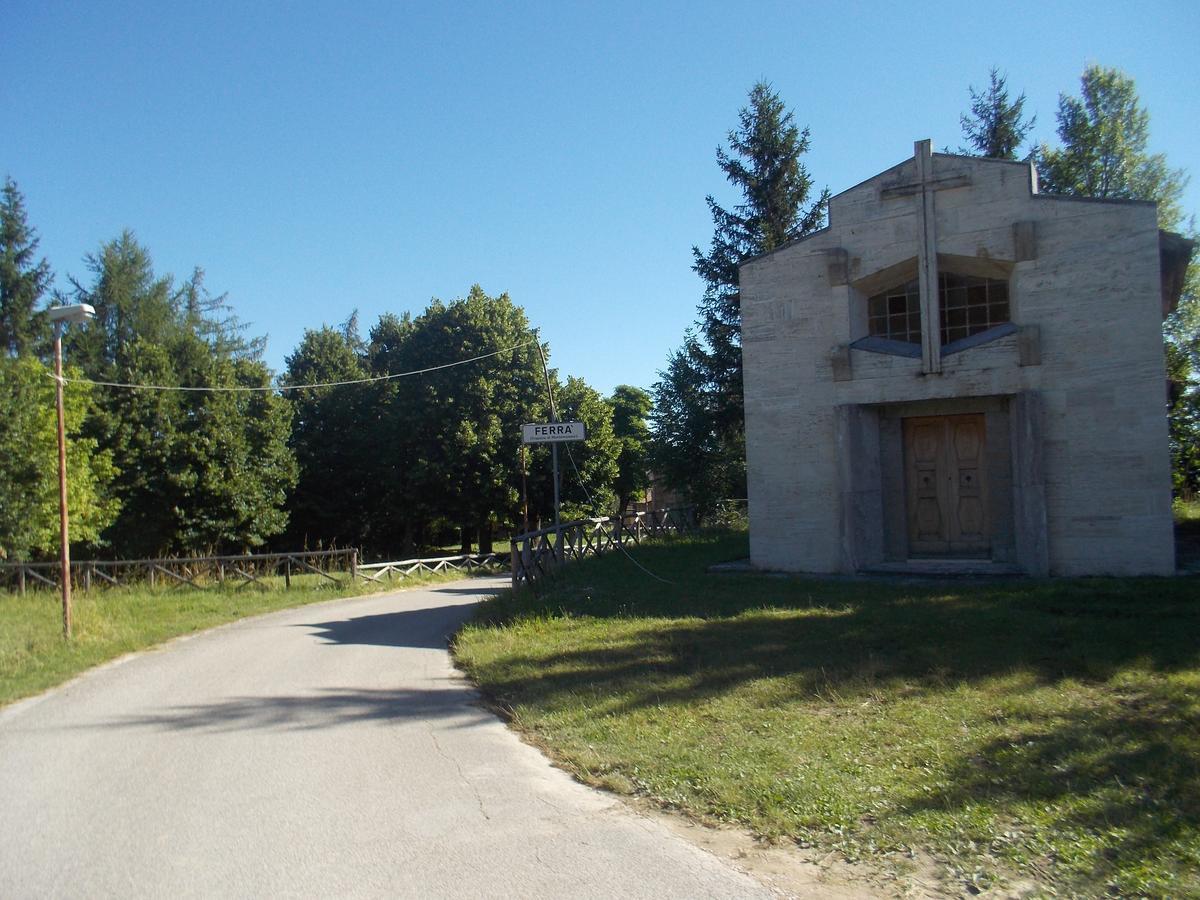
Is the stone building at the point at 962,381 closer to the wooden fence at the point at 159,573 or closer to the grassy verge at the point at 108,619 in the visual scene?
the grassy verge at the point at 108,619

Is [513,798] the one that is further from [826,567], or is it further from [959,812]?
[826,567]

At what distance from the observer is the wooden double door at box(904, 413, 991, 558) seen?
587 inches

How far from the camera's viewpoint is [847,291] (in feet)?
50.3

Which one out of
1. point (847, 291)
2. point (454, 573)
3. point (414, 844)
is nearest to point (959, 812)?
point (414, 844)

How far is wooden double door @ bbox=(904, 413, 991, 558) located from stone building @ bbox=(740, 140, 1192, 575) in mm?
32

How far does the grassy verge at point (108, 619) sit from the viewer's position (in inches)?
467

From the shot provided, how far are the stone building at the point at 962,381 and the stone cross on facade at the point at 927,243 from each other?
3 cm

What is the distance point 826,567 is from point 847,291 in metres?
4.74

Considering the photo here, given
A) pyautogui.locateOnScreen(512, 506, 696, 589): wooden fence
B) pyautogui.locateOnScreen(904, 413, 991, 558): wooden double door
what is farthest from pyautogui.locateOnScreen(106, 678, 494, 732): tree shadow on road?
pyautogui.locateOnScreen(904, 413, 991, 558): wooden double door

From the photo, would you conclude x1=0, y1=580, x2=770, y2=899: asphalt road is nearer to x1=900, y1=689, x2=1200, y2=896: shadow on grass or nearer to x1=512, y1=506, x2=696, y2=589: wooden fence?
x1=900, y1=689, x2=1200, y2=896: shadow on grass

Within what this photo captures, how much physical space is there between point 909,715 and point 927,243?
9563mm

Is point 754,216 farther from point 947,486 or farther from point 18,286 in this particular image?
point 18,286

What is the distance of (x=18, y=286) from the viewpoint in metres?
38.1

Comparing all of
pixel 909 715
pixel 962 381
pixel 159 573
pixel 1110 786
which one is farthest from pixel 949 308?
pixel 159 573
